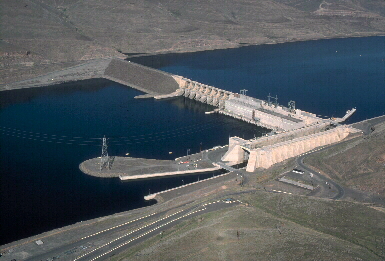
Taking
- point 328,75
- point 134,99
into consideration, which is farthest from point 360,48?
point 134,99

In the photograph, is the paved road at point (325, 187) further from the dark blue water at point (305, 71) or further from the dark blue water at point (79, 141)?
the dark blue water at point (305, 71)

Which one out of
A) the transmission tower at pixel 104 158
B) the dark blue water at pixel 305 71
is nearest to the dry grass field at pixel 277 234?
the transmission tower at pixel 104 158

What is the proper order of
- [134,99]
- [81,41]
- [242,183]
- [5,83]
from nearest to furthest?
[242,183] < [134,99] < [5,83] < [81,41]

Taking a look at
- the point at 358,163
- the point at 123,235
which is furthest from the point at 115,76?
the point at 123,235

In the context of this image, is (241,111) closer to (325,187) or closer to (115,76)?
(325,187)

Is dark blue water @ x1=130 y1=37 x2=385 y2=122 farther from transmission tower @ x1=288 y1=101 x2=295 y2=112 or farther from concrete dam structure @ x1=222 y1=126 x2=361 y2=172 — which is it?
concrete dam structure @ x1=222 y1=126 x2=361 y2=172

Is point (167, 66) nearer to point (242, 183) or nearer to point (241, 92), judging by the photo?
point (241, 92)

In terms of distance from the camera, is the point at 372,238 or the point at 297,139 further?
the point at 297,139
